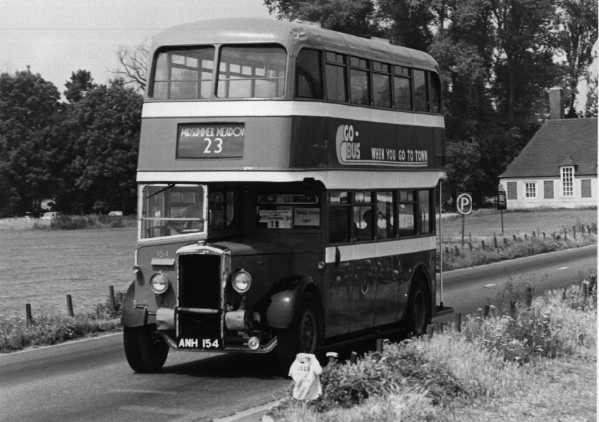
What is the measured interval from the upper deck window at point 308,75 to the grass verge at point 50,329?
6929mm

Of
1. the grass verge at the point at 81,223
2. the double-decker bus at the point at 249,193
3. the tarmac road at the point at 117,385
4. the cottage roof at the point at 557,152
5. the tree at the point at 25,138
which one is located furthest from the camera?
the cottage roof at the point at 557,152

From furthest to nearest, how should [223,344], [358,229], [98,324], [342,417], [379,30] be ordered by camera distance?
[379,30], [98,324], [358,229], [223,344], [342,417]

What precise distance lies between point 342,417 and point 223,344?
173 inches

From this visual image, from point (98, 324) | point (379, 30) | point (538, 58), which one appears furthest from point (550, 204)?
point (98, 324)

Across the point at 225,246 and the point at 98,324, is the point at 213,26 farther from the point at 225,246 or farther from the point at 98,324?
the point at 98,324

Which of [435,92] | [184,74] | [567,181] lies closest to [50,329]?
[184,74]

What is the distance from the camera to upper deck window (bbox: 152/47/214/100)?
15.3m

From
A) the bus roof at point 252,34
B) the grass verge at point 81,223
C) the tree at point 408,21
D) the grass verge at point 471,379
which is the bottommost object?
the grass verge at point 471,379

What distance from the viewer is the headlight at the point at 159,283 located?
14.8 meters

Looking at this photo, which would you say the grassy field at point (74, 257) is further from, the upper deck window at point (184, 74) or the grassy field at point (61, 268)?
the upper deck window at point (184, 74)

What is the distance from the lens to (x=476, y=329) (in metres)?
14.8

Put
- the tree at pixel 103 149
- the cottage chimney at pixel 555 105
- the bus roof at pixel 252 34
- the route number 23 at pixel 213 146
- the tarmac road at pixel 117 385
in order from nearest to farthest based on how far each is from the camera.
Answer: the tarmac road at pixel 117 385
the route number 23 at pixel 213 146
the bus roof at pixel 252 34
the tree at pixel 103 149
the cottage chimney at pixel 555 105

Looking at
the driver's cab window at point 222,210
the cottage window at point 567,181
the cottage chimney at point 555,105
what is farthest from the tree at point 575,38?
the driver's cab window at point 222,210

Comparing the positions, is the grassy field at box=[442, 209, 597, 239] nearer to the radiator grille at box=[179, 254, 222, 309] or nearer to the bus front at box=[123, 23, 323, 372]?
the bus front at box=[123, 23, 323, 372]
